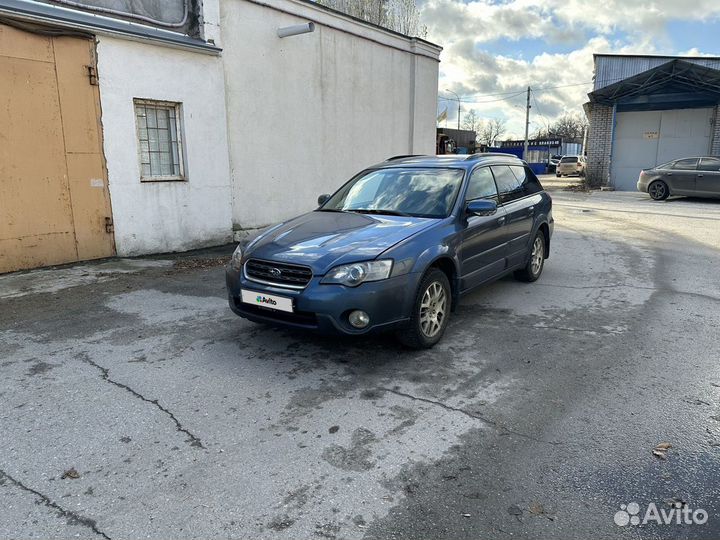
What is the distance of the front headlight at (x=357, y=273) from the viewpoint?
405 cm

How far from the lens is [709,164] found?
17.0 metres

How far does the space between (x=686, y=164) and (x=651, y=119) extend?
19.4ft

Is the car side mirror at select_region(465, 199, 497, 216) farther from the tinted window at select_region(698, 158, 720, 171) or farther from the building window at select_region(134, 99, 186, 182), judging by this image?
the tinted window at select_region(698, 158, 720, 171)

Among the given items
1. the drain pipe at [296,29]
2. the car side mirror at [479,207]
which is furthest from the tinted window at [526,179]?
the drain pipe at [296,29]

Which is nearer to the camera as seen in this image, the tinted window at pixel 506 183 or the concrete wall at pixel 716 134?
the tinted window at pixel 506 183

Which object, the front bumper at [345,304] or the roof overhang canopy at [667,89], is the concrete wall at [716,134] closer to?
the roof overhang canopy at [667,89]

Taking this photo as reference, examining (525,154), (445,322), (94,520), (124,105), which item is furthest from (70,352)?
(525,154)

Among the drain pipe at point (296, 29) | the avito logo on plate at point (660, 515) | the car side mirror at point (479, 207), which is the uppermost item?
the drain pipe at point (296, 29)

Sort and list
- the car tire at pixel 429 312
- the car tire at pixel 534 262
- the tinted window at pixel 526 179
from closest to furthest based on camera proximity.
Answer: the car tire at pixel 429 312 → the tinted window at pixel 526 179 → the car tire at pixel 534 262

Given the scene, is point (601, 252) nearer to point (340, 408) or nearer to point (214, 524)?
point (340, 408)

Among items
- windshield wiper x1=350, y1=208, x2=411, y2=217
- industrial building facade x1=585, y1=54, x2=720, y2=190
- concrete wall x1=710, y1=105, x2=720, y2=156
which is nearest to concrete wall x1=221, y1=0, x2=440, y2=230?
windshield wiper x1=350, y1=208, x2=411, y2=217

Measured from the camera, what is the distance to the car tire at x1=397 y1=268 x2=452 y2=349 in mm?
4414

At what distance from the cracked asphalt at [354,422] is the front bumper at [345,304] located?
1.27 ft

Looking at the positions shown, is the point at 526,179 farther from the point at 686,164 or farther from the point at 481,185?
the point at 686,164
